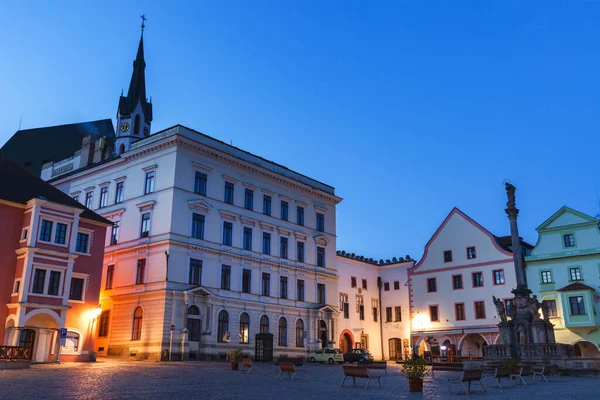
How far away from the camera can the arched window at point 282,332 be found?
4759 centimetres

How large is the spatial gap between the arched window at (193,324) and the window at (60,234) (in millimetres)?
10396

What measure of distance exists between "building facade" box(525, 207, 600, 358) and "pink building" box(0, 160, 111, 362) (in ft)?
118

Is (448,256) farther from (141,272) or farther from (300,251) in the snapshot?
(141,272)

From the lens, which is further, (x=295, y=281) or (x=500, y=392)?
(x=295, y=281)

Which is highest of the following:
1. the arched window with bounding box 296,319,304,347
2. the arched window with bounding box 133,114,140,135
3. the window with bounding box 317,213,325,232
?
the arched window with bounding box 133,114,140,135

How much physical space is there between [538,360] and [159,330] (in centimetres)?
2387

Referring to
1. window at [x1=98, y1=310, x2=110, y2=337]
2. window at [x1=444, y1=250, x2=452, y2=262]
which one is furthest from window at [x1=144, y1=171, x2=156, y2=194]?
window at [x1=444, y1=250, x2=452, y2=262]

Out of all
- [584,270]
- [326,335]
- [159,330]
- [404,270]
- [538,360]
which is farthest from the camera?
[404,270]

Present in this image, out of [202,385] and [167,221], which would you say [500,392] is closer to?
Answer: [202,385]

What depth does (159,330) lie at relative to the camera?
38.9 m

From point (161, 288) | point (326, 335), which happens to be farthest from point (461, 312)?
point (161, 288)

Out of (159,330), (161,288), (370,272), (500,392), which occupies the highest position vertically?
(370,272)

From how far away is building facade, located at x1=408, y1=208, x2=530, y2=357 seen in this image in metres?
52.1

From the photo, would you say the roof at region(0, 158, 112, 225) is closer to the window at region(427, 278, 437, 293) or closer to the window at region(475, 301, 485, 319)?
the window at region(427, 278, 437, 293)
